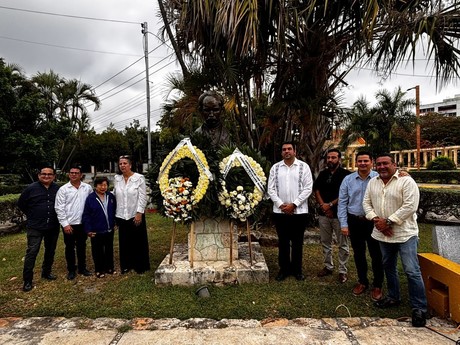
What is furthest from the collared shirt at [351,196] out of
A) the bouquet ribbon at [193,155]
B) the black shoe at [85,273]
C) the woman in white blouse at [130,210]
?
the black shoe at [85,273]

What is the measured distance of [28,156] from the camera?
11906 mm

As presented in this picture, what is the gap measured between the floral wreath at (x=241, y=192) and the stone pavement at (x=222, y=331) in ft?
4.69

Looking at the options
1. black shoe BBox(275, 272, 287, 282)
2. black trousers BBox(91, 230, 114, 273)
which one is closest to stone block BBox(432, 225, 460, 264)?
black shoe BBox(275, 272, 287, 282)

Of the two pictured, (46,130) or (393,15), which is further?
(46,130)

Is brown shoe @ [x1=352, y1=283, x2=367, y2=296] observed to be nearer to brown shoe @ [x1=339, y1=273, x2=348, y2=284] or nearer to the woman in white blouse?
brown shoe @ [x1=339, y1=273, x2=348, y2=284]

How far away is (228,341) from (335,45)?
5195mm

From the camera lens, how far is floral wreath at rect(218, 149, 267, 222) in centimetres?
428

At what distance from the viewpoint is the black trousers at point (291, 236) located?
4242 mm

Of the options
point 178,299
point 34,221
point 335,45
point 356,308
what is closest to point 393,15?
point 335,45

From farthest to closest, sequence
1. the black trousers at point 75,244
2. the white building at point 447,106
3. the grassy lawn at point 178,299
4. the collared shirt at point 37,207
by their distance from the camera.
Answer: the white building at point 447,106 → the black trousers at point 75,244 → the collared shirt at point 37,207 → the grassy lawn at point 178,299

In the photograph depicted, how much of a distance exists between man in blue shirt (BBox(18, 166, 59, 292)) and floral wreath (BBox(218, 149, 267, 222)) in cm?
227

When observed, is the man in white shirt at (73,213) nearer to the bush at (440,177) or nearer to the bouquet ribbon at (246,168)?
the bouquet ribbon at (246,168)

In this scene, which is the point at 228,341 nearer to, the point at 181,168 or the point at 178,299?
the point at 178,299

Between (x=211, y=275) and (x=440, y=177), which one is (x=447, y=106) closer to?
(x=440, y=177)
